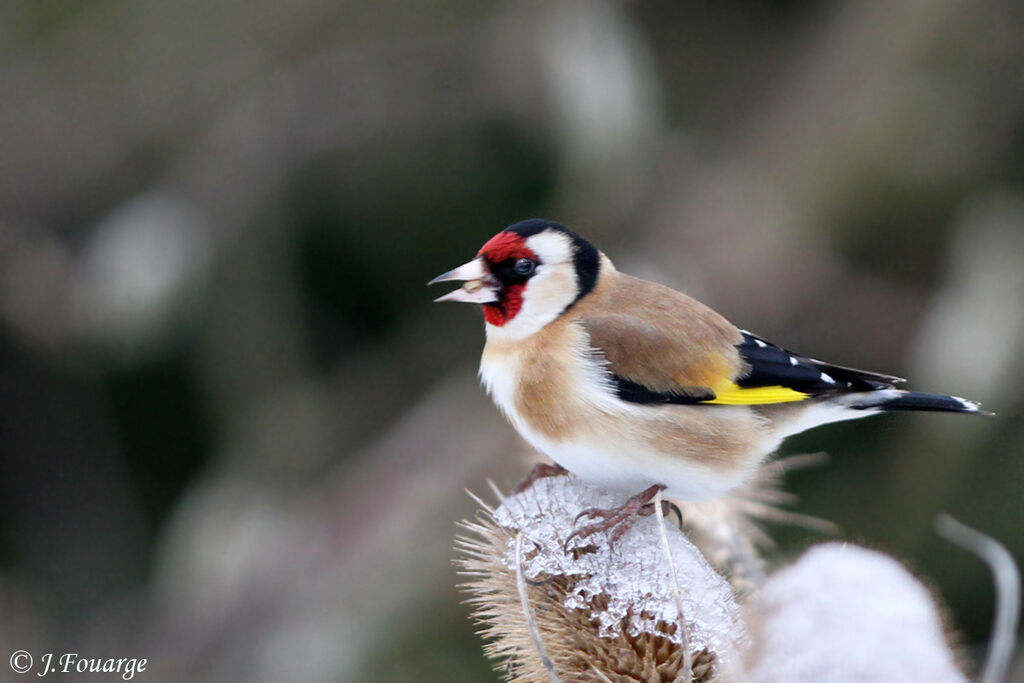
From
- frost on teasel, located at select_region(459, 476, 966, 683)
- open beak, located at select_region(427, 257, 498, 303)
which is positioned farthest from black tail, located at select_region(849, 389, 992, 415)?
open beak, located at select_region(427, 257, 498, 303)

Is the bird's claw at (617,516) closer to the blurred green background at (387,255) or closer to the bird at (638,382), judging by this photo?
the bird at (638,382)

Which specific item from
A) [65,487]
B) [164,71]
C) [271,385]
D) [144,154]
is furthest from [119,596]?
[164,71]

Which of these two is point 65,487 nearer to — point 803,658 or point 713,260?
point 713,260

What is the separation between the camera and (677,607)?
1.17 meters

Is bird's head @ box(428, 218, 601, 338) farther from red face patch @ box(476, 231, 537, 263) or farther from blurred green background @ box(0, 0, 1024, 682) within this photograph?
blurred green background @ box(0, 0, 1024, 682)

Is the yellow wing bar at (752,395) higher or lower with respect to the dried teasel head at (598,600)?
higher

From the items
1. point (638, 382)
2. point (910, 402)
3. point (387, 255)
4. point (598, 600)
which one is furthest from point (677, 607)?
point (387, 255)

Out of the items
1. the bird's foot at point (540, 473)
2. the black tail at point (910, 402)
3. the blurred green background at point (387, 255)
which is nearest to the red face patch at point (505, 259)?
the bird's foot at point (540, 473)

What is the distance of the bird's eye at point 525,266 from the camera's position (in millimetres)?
1554

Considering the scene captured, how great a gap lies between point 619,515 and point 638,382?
0.24m

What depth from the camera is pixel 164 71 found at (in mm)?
4516

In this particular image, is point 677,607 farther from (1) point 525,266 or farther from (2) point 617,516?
(1) point 525,266

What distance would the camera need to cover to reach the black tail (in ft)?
4.84

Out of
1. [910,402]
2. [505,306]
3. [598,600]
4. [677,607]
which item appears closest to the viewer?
[677,607]
